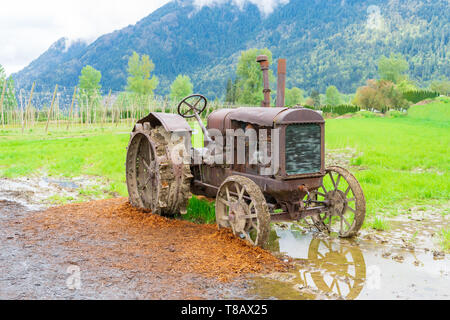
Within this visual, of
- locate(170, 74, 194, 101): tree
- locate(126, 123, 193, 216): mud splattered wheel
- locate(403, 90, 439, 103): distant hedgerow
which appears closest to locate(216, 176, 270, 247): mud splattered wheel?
locate(126, 123, 193, 216): mud splattered wheel

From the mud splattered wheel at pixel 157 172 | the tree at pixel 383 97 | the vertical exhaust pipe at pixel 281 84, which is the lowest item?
the mud splattered wheel at pixel 157 172

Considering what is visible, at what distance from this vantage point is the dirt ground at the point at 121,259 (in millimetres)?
4098

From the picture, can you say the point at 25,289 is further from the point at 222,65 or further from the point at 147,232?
the point at 222,65

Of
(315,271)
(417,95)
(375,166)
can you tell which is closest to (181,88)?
(417,95)

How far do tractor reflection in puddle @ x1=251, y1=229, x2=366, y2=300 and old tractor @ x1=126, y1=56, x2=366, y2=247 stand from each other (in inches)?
13.9

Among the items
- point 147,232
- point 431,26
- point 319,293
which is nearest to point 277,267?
point 319,293

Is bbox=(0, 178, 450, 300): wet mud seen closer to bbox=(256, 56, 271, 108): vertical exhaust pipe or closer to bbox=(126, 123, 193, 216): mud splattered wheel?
bbox=(126, 123, 193, 216): mud splattered wheel

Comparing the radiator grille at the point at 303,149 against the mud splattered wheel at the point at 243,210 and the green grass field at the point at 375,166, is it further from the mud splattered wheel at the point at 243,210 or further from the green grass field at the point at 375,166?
the green grass field at the point at 375,166

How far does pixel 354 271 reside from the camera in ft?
15.4

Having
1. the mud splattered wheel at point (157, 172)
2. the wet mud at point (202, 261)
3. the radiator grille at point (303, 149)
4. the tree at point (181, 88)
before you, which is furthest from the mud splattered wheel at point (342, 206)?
the tree at point (181, 88)

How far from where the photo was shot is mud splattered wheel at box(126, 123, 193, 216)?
6320mm

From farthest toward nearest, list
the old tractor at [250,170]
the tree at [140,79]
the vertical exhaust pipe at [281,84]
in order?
1. the tree at [140,79]
2. the vertical exhaust pipe at [281,84]
3. the old tractor at [250,170]

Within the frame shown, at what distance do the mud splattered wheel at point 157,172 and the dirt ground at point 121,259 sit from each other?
31cm

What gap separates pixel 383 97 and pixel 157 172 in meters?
55.4
